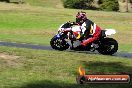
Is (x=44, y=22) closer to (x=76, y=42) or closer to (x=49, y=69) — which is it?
(x=76, y=42)

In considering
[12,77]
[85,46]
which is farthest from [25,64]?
[85,46]

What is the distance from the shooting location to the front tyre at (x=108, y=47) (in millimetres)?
19406

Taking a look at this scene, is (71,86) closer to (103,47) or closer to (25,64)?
(25,64)

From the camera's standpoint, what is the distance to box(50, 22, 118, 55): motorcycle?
19453mm

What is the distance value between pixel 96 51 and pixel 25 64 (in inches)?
316

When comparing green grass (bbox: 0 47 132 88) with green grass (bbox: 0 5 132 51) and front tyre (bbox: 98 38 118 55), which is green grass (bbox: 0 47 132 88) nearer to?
front tyre (bbox: 98 38 118 55)

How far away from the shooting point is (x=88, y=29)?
19.6 metres

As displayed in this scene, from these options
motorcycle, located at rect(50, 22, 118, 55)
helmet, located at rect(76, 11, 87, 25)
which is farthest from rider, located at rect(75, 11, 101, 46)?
motorcycle, located at rect(50, 22, 118, 55)

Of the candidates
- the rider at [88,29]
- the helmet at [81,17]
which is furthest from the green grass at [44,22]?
the helmet at [81,17]

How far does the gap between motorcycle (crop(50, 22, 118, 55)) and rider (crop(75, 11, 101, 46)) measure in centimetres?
19

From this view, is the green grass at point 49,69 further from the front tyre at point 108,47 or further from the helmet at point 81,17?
the helmet at point 81,17

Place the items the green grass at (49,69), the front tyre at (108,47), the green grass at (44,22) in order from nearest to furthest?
1. the green grass at (49,69)
2. the front tyre at (108,47)
3. the green grass at (44,22)

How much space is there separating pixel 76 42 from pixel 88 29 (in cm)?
90

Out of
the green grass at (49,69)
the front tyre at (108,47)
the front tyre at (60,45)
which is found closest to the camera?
the green grass at (49,69)
